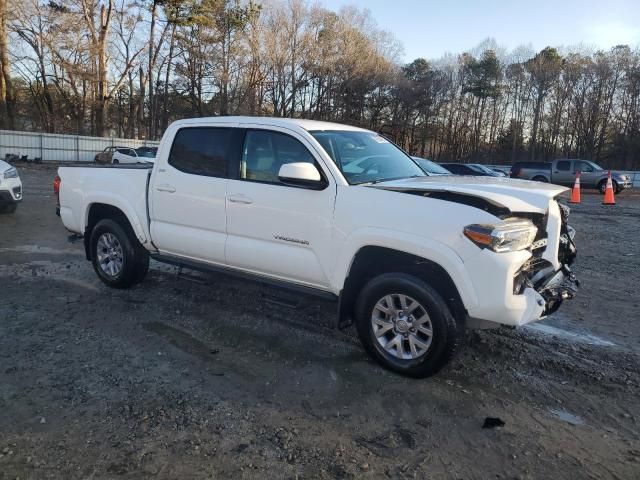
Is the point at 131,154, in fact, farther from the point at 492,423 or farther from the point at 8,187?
the point at 492,423

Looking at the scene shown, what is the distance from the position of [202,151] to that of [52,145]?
35163 millimetres

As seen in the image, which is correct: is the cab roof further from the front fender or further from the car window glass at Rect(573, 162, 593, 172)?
the car window glass at Rect(573, 162, 593, 172)

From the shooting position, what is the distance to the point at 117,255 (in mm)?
5910

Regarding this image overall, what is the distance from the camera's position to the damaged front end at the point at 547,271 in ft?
12.0

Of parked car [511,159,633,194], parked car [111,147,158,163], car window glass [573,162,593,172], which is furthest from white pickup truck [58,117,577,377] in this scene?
car window glass [573,162,593,172]

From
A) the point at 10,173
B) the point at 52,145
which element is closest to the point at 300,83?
the point at 52,145

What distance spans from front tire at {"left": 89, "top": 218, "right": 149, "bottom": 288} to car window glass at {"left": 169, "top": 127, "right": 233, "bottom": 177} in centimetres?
115

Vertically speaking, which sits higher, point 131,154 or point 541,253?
point 131,154

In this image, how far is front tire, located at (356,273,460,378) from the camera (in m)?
3.64

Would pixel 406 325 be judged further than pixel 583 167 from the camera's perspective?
No

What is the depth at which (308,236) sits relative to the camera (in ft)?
13.7

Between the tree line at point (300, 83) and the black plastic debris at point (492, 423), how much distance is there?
42.5m

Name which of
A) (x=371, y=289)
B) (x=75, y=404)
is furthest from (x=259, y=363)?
(x=75, y=404)

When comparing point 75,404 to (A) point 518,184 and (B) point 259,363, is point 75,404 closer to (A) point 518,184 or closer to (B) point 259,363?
(B) point 259,363
